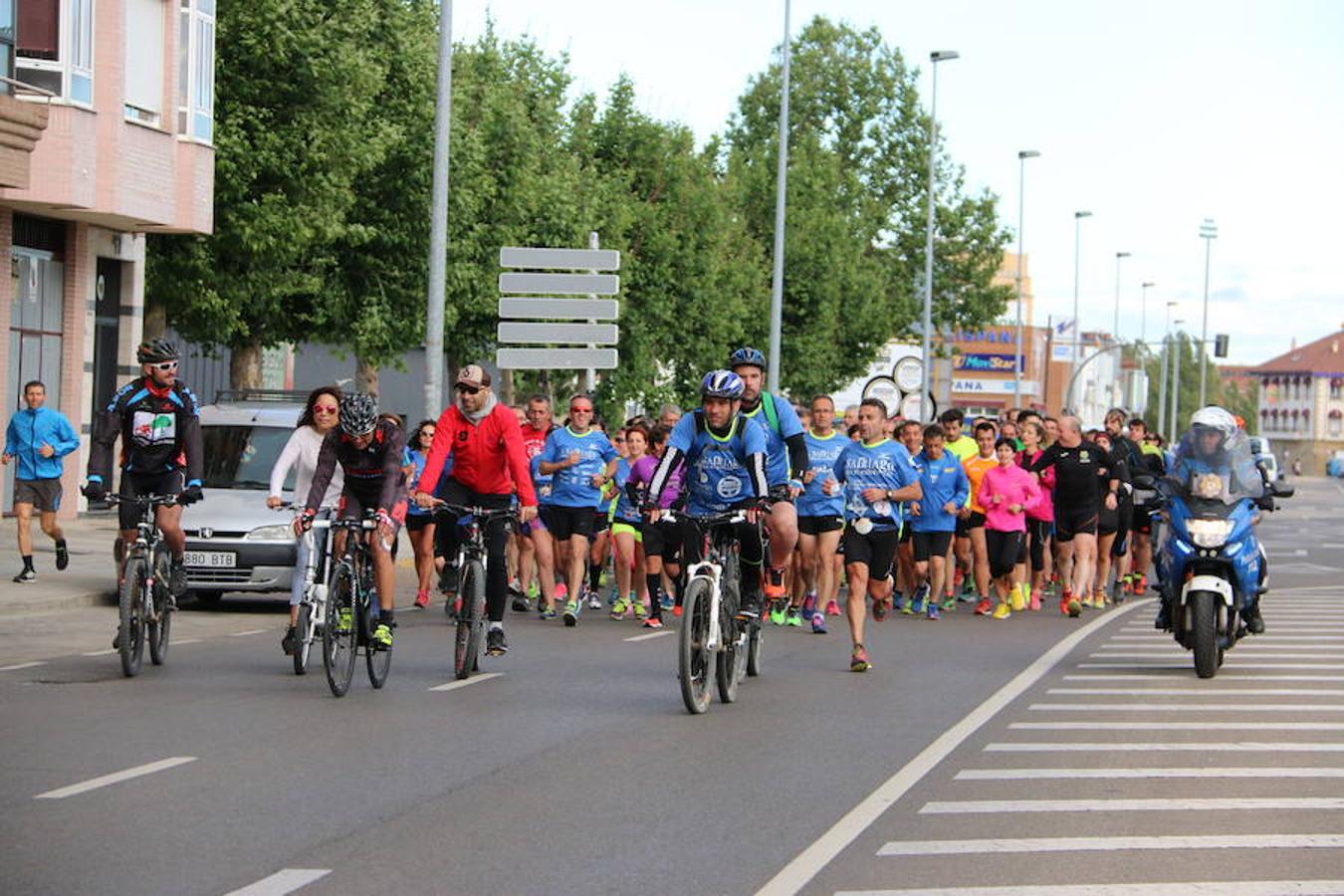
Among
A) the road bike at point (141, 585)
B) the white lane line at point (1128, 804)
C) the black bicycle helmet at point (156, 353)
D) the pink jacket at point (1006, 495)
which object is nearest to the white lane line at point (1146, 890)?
the white lane line at point (1128, 804)

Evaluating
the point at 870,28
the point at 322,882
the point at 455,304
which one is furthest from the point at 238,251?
the point at 870,28

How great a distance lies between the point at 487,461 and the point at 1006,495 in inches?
342

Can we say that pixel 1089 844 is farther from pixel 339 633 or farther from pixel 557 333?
pixel 557 333

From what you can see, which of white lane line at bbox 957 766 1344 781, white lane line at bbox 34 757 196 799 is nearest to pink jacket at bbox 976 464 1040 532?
white lane line at bbox 957 766 1344 781

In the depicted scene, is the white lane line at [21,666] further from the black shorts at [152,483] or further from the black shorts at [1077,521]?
the black shorts at [1077,521]

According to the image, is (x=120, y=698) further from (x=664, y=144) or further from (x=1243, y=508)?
(x=664, y=144)

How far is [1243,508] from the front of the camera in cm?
1534

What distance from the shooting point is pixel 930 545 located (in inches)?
845

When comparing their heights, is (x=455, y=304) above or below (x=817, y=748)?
above

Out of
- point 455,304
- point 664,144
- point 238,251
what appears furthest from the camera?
point 664,144

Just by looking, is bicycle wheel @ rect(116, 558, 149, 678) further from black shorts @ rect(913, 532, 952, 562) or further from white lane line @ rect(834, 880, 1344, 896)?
black shorts @ rect(913, 532, 952, 562)

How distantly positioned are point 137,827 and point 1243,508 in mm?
9056

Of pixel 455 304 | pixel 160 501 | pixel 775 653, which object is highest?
pixel 455 304

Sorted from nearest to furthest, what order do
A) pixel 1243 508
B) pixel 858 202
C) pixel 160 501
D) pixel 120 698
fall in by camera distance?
1. pixel 120 698
2. pixel 160 501
3. pixel 1243 508
4. pixel 858 202
